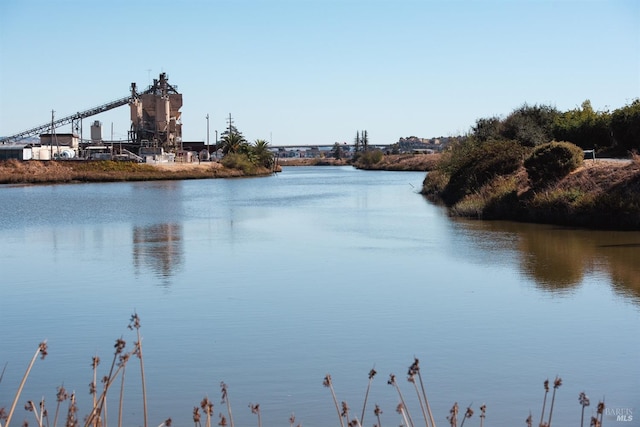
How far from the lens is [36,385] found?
427 inches

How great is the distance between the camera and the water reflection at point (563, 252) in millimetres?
19359

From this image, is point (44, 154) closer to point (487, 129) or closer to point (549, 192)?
point (487, 129)

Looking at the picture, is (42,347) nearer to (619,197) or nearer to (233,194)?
(619,197)

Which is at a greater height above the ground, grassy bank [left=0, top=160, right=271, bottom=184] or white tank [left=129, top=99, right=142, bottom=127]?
white tank [left=129, top=99, right=142, bottom=127]

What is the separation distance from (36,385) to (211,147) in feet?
431

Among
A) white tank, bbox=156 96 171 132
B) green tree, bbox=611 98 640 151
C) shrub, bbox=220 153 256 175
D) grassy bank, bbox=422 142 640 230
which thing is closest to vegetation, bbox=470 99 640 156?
green tree, bbox=611 98 640 151

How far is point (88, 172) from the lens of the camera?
8806 cm

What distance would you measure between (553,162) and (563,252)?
974 centimetres

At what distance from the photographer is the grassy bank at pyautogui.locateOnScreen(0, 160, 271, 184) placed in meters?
84.5

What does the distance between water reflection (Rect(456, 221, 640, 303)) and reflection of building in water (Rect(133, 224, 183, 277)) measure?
28.8 feet

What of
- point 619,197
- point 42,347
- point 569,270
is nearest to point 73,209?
point 619,197

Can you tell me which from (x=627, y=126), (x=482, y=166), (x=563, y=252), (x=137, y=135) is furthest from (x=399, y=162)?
(x=563, y=252)

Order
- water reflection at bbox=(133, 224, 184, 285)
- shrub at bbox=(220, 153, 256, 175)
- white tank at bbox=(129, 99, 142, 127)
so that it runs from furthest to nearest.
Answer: shrub at bbox=(220, 153, 256, 175)
white tank at bbox=(129, 99, 142, 127)
water reflection at bbox=(133, 224, 184, 285)

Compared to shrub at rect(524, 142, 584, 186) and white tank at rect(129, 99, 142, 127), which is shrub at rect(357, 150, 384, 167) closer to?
white tank at rect(129, 99, 142, 127)
